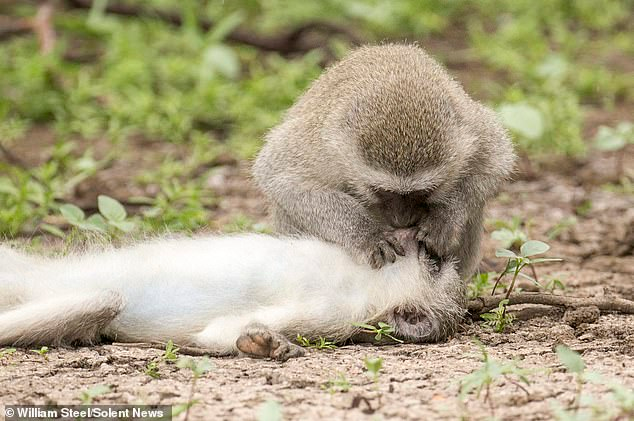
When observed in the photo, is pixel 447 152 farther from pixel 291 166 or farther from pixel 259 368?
pixel 259 368

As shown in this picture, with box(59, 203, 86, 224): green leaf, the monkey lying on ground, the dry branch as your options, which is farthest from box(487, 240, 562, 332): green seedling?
the dry branch

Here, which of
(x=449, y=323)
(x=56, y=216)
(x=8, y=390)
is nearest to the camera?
(x=8, y=390)

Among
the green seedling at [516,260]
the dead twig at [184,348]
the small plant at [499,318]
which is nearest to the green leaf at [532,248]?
the green seedling at [516,260]

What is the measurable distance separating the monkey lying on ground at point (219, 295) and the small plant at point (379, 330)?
46mm

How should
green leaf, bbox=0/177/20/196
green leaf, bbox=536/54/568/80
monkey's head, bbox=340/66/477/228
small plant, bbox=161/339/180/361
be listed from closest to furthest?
small plant, bbox=161/339/180/361 → monkey's head, bbox=340/66/477/228 → green leaf, bbox=0/177/20/196 → green leaf, bbox=536/54/568/80

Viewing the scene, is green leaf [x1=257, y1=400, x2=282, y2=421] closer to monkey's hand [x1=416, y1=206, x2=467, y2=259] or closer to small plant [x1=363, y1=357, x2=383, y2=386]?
small plant [x1=363, y1=357, x2=383, y2=386]

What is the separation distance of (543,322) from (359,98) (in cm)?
131

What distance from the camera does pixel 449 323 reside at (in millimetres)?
4387

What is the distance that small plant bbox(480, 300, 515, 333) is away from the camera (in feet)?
14.7

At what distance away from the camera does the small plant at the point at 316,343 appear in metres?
4.21

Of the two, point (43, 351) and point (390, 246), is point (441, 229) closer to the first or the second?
point (390, 246)

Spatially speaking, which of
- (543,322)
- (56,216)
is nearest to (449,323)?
(543,322)

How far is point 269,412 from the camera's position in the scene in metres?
3.06

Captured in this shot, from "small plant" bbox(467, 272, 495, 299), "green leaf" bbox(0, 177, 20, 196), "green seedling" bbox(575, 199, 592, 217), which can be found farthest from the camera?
"green seedling" bbox(575, 199, 592, 217)
